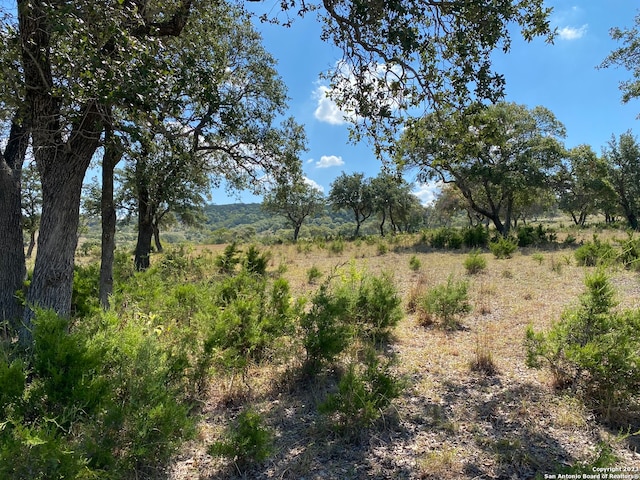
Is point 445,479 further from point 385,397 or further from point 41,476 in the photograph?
point 41,476

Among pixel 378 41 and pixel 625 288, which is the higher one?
pixel 378 41

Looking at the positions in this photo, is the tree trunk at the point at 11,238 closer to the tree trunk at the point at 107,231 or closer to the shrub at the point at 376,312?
the tree trunk at the point at 107,231

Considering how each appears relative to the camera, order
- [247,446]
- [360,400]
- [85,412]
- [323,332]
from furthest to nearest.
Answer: [323,332]
[360,400]
[247,446]
[85,412]

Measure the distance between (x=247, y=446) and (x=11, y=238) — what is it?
471 cm

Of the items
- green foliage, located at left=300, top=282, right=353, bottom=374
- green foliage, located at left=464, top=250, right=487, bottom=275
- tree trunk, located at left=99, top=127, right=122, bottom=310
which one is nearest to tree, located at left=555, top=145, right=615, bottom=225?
green foliage, located at left=464, top=250, right=487, bottom=275

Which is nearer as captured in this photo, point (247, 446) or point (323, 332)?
point (247, 446)

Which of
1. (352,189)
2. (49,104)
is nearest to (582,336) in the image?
(49,104)

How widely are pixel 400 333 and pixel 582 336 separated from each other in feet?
7.50

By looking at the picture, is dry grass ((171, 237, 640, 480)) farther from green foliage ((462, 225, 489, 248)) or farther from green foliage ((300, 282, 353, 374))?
green foliage ((462, 225, 489, 248))

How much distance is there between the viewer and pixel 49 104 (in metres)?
3.87

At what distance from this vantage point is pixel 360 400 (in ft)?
9.20

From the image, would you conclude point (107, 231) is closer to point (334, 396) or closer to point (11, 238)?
point (11, 238)

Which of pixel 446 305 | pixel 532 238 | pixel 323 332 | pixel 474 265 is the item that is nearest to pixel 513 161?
pixel 532 238

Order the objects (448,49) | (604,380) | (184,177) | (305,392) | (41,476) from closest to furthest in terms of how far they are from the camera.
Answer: (41,476), (604,380), (305,392), (448,49), (184,177)
